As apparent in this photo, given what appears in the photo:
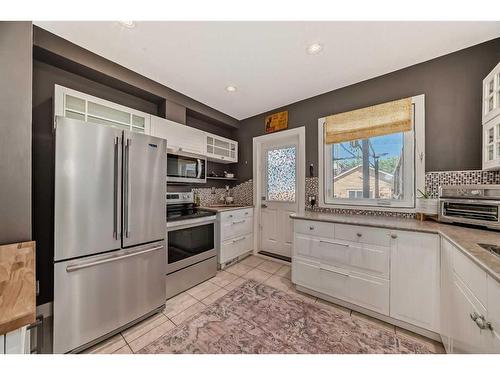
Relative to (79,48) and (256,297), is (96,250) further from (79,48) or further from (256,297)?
(79,48)

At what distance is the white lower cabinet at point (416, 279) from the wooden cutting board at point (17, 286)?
2.20m

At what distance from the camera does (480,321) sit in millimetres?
822

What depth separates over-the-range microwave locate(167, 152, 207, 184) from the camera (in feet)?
7.60

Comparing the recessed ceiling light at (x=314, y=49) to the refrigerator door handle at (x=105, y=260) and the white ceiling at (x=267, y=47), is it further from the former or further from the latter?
the refrigerator door handle at (x=105, y=260)

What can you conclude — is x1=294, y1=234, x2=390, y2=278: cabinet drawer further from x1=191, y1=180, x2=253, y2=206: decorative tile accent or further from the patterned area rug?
x1=191, y1=180, x2=253, y2=206: decorative tile accent

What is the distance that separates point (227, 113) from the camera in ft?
10.7

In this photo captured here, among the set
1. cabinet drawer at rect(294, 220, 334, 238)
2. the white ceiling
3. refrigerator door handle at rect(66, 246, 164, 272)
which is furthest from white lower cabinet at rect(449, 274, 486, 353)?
refrigerator door handle at rect(66, 246, 164, 272)

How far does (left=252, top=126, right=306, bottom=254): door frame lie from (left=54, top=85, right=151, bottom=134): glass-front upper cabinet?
178 cm

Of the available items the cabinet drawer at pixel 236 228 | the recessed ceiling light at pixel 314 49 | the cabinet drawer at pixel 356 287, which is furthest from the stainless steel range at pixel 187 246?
the recessed ceiling light at pixel 314 49

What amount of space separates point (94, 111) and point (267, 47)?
1.76 m

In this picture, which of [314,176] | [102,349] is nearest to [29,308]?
[102,349]

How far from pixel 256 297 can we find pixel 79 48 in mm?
3020
